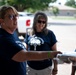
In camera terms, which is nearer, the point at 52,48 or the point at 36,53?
the point at 36,53

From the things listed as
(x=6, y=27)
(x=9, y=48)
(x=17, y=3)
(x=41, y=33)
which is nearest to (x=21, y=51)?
(x=9, y=48)

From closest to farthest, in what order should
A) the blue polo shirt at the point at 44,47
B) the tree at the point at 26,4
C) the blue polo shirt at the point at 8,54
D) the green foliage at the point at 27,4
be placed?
the blue polo shirt at the point at 8,54
the blue polo shirt at the point at 44,47
the tree at the point at 26,4
the green foliage at the point at 27,4

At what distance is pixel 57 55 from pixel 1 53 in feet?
1.80

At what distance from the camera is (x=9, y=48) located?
253cm

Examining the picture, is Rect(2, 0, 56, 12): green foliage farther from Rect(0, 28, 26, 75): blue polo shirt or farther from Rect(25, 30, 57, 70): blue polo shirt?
Rect(0, 28, 26, 75): blue polo shirt

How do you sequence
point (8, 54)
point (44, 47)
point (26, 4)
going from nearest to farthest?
point (8, 54) < point (44, 47) < point (26, 4)

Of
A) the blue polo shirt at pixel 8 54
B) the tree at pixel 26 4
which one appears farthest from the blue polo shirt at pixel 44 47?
the tree at pixel 26 4

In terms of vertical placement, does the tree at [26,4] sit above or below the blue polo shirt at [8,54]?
below

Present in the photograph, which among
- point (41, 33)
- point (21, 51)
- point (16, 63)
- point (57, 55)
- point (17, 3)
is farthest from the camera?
point (17, 3)

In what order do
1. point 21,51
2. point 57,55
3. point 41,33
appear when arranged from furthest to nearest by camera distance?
point 41,33
point 21,51
point 57,55

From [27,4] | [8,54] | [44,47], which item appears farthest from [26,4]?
[8,54]

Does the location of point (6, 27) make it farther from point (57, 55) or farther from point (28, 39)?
point (28, 39)

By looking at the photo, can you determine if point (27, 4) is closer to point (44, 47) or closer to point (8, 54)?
point (44, 47)

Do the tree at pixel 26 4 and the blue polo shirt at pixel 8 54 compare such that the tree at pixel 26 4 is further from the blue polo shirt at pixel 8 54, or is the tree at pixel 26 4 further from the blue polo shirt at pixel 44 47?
the blue polo shirt at pixel 8 54
